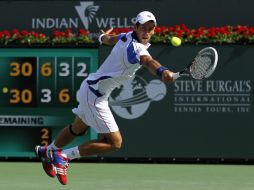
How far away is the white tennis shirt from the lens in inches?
286

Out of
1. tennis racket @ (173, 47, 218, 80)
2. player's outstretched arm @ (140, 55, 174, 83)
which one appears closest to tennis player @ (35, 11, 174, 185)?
player's outstretched arm @ (140, 55, 174, 83)

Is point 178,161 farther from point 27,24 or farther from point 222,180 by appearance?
point 27,24

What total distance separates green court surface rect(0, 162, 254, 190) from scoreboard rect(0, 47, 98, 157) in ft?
1.36

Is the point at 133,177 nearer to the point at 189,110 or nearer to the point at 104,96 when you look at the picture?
the point at 104,96

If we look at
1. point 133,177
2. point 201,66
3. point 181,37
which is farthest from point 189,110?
point 201,66

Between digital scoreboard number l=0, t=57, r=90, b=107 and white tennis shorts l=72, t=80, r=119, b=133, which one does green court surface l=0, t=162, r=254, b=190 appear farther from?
digital scoreboard number l=0, t=57, r=90, b=107

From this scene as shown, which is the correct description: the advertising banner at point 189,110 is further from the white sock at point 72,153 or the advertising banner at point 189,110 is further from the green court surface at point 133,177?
the white sock at point 72,153

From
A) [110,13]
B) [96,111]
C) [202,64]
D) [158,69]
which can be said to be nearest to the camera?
[158,69]

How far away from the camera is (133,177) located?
923 cm

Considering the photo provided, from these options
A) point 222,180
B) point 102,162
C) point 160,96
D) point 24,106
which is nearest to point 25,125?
point 24,106

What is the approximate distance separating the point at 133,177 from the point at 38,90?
2.55 meters

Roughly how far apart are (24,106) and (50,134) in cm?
54

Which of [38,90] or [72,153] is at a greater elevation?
[38,90]

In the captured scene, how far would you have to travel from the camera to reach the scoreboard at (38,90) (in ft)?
36.5
